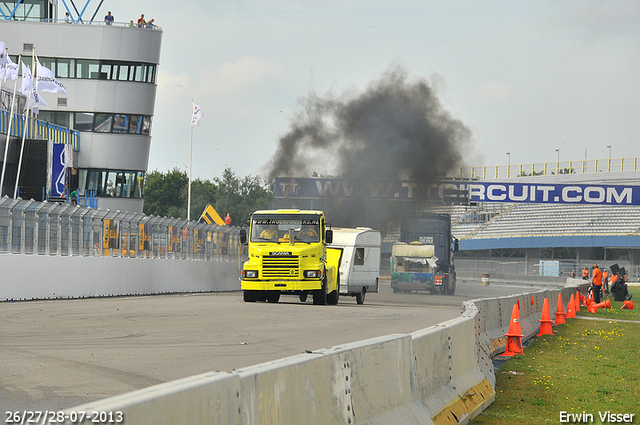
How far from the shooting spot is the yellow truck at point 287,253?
24578mm

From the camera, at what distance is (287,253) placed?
24594 millimetres

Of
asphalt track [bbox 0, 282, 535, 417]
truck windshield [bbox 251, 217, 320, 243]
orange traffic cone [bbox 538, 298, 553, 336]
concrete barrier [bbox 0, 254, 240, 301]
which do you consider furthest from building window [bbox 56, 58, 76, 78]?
orange traffic cone [bbox 538, 298, 553, 336]

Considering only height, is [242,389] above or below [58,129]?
below

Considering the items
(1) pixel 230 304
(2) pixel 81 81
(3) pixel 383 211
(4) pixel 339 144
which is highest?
(2) pixel 81 81

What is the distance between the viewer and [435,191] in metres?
55.4

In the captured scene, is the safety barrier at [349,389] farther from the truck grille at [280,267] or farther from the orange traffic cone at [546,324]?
the truck grille at [280,267]

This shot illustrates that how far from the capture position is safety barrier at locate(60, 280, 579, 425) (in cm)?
363

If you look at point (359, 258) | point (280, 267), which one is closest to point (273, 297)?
point (280, 267)

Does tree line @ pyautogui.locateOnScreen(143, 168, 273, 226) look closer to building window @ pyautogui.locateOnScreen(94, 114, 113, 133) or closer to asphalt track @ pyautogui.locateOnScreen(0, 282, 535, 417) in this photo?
building window @ pyautogui.locateOnScreen(94, 114, 113, 133)

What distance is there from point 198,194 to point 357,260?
314 ft

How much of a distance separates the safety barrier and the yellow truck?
14.2 metres

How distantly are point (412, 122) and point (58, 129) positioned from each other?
22998mm

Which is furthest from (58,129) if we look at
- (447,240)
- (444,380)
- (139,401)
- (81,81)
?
(139,401)

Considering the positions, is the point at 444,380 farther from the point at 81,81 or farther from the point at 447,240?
the point at 81,81
